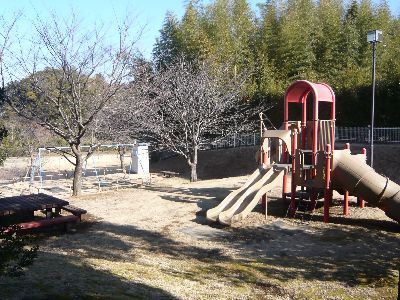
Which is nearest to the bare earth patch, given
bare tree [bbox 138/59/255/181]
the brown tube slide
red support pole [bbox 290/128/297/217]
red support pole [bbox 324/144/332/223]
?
red support pole [bbox 324/144/332/223]

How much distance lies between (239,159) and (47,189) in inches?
382

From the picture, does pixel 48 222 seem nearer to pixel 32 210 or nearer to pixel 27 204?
pixel 32 210

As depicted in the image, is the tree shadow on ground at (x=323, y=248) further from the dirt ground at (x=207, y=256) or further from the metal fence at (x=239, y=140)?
the metal fence at (x=239, y=140)

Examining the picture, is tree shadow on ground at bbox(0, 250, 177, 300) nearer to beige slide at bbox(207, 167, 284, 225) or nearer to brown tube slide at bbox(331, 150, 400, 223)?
beige slide at bbox(207, 167, 284, 225)

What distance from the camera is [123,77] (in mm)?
13141

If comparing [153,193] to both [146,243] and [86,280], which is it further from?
[86,280]

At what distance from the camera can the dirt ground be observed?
5.56m

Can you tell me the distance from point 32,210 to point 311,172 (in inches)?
232

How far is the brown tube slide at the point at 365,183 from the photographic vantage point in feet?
28.7

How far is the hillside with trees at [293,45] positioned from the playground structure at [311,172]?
11.2m

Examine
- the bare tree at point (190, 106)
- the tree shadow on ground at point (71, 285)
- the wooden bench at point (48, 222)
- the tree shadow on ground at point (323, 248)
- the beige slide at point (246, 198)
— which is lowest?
the tree shadow on ground at point (323, 248)

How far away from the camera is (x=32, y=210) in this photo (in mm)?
8469

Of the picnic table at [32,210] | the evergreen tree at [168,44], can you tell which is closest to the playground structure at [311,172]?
the picnic table at [32,210]

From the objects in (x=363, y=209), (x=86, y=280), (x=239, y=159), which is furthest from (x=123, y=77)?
(x=239, y=159)
